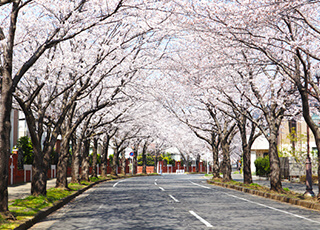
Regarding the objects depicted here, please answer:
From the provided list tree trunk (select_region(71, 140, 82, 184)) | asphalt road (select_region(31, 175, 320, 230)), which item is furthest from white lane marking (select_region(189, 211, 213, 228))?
tree trunk (select_region(71, 140, 82, 184))

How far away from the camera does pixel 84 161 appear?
1118 inches

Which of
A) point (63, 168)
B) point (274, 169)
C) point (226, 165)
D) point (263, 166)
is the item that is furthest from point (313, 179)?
point (63, 168)

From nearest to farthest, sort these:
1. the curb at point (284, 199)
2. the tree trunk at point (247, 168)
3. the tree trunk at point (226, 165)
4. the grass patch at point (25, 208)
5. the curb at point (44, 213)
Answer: the grass patch at point (25, 208)
the curb at point (44, 213)
the curb at point (284, 199)
the tree trunk at point (247, 168)
the tree trunk at point (226, 165)

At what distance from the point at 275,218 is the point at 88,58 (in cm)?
1061

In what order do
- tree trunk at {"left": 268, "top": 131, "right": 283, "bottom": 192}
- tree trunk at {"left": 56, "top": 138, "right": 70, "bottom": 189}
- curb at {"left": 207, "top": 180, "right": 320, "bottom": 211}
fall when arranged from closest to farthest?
curb at {"left": 207, "top": 180, "right": 320, "bottom": 211}
tree trunk at {"left": 268, "top": 131, "right": 283, "bottom": 192}
tree trunk at {"left": 56, "top": 138, "right": 70, "bottom": 189}

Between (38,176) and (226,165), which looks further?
(226,165)

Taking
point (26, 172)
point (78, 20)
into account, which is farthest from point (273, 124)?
point (26, 172)

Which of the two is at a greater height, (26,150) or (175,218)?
(26,150)

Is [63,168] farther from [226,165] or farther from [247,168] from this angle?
[226,165]

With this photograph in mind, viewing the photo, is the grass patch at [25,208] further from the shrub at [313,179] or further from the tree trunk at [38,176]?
the shrub at [313,179]

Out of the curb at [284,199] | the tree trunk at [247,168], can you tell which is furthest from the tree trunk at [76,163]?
the tree trunk at [247,168]

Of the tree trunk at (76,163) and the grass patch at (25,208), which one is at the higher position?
the tree trunk at (76,163)

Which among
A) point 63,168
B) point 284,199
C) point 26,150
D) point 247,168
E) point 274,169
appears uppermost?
point 26,150

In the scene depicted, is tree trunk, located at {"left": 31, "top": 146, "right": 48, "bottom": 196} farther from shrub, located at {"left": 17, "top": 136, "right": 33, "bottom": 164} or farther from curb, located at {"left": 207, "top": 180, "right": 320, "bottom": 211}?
shrub, located at {"left": 17, "top": 136, "right": 33, "bottom": 164}
